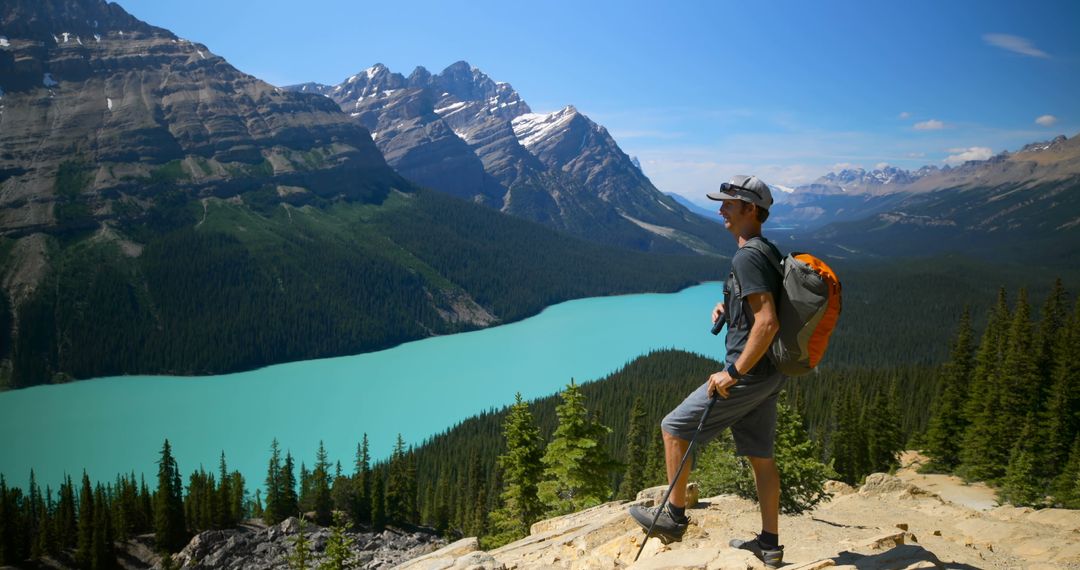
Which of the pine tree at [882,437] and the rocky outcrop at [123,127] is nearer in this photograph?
the pine tree at [882,437]

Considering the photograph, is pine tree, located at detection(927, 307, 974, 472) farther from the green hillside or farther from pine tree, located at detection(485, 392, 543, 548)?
the green hillside

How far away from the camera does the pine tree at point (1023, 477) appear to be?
23188 millimetres

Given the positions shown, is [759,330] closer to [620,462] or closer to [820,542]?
[820,542]

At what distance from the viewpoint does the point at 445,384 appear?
9450 cm

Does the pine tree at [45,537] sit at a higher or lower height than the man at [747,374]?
lower

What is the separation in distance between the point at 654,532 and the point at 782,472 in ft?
15.2

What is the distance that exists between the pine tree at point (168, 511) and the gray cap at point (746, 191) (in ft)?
151

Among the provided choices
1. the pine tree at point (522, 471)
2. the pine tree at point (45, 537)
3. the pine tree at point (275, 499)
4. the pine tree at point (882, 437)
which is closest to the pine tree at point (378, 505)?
the pine tree at point (275, 499)

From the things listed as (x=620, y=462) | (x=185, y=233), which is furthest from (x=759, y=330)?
(x=185, y=233)

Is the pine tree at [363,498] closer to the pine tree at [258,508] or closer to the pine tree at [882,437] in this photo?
the pine tree at [258,508]

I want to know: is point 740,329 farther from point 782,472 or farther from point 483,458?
point 483,458

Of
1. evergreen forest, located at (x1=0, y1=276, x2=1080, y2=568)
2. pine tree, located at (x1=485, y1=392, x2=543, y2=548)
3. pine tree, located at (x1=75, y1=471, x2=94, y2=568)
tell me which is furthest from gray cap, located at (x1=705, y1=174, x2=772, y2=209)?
pine tree, located at (x1=75, y1=471, x2=94, y2=568)

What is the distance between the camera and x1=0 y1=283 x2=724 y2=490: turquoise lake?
65688 millimetres

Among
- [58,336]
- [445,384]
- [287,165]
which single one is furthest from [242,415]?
[287,165]
